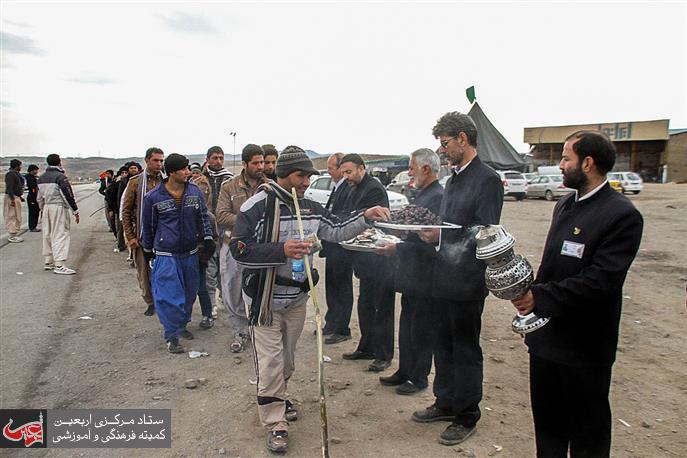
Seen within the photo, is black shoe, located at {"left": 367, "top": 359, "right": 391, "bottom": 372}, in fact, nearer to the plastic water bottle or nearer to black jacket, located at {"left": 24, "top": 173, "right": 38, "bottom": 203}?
the plastic water bottle

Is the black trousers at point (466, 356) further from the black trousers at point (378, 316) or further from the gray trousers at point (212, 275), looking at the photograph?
the gray trousers at point (212, 275)

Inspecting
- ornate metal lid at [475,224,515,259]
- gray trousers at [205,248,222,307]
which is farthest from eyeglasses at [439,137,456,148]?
gray trousers at [205,248,222,307]

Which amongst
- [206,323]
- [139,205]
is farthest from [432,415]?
[139,205]

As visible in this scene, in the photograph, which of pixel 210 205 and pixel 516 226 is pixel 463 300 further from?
pixel 516 226

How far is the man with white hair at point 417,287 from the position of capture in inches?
162

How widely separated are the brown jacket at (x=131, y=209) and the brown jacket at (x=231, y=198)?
1.23 meters

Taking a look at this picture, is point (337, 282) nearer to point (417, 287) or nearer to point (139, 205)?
point (417, 287)

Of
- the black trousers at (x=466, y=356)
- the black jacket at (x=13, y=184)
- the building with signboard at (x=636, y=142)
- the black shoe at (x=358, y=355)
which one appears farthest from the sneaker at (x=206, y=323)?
the building with signboard at (x=636, y=142)

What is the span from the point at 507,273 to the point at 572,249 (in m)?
0.38

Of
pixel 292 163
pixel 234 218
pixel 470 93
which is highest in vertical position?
pixel 470 93

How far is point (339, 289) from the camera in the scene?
589 centimetres

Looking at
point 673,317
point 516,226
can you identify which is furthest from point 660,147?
point 673,317

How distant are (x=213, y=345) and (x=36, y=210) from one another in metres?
12.4

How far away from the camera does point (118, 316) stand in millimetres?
6676
